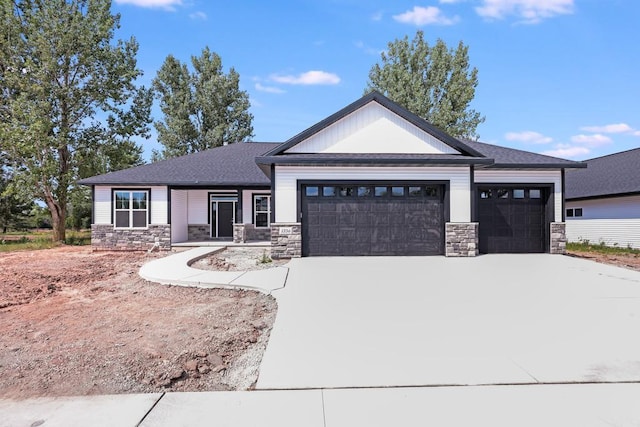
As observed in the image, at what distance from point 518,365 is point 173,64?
36982 millimetres

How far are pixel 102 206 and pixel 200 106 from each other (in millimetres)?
19953

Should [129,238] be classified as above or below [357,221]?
below

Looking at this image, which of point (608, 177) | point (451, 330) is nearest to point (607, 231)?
point (608, 177)

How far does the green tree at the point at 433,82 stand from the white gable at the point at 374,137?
19545mm

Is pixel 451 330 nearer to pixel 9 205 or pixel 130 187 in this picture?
pixel 130 187

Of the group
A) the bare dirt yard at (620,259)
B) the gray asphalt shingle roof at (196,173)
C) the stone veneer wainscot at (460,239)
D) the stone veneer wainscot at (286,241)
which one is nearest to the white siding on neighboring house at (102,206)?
the gray asphalt shingle roof at (196,173)

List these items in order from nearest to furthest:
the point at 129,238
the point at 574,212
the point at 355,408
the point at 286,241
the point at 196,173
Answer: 1. the point at 355,408
2. the point at 286,241
3. the point at 129,238
4. the point at 196,173
5. the point at 574,212

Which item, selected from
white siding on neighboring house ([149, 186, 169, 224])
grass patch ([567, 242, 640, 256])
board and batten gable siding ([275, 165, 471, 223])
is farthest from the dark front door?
grass patch ([567, 242, 640, 256])

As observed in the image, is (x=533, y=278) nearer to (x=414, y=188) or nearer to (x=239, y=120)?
(x=414, y=188)

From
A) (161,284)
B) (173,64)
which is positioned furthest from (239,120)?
(161,284)

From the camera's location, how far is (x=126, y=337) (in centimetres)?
471

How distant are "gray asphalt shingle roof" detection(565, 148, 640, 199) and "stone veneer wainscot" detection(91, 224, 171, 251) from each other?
69.2 feet

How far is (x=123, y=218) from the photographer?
1597 cm

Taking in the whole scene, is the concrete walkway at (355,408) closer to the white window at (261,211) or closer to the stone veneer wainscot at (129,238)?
the stone veneer wainscot at (129,238)
